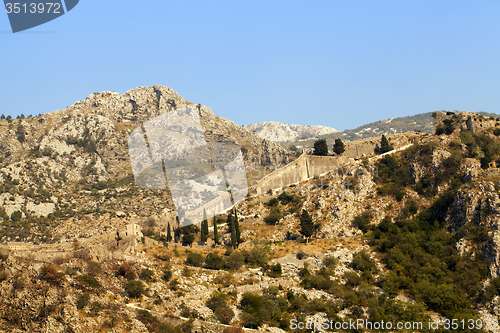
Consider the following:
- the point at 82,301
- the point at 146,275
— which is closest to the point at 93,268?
the point at 82,301

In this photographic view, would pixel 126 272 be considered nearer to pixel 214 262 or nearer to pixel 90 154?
pixel 214 262

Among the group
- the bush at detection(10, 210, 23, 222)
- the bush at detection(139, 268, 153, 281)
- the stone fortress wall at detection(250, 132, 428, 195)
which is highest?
the stone fortress wall at detection(250, 132, 428, 195)

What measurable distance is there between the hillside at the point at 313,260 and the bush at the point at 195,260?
0.13 m

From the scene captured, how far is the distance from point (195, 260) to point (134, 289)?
24.9 feet

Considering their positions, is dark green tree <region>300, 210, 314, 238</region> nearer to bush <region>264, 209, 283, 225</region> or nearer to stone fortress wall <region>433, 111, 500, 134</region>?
bush <region>264, 209, 283, 225</region>

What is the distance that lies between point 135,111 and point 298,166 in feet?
228

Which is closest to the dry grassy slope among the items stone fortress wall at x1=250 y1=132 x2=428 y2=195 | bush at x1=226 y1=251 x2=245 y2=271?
stone fortress wall at x1=250 y1=132 x2=428 y2=195

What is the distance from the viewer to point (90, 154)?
351 ft

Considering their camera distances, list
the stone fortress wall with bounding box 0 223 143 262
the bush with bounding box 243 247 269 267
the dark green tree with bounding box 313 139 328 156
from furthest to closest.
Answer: the dark green tree with bounding box 313 139 328 156 → the bush with bounding box 243 247 269 267 → the stone fortress wall with bounding box 0 223 143 262

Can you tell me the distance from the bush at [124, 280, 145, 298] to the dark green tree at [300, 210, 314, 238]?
18673 mm

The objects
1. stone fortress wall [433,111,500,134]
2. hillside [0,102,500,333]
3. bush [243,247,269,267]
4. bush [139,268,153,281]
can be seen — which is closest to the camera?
hillside [0,102,500,333]

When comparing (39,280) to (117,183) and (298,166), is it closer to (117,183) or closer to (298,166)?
(298,166)

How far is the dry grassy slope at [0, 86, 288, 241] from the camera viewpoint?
8750 centimetres

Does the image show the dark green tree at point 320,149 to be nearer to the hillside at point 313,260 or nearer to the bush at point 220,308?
the hillside at point 313,260
